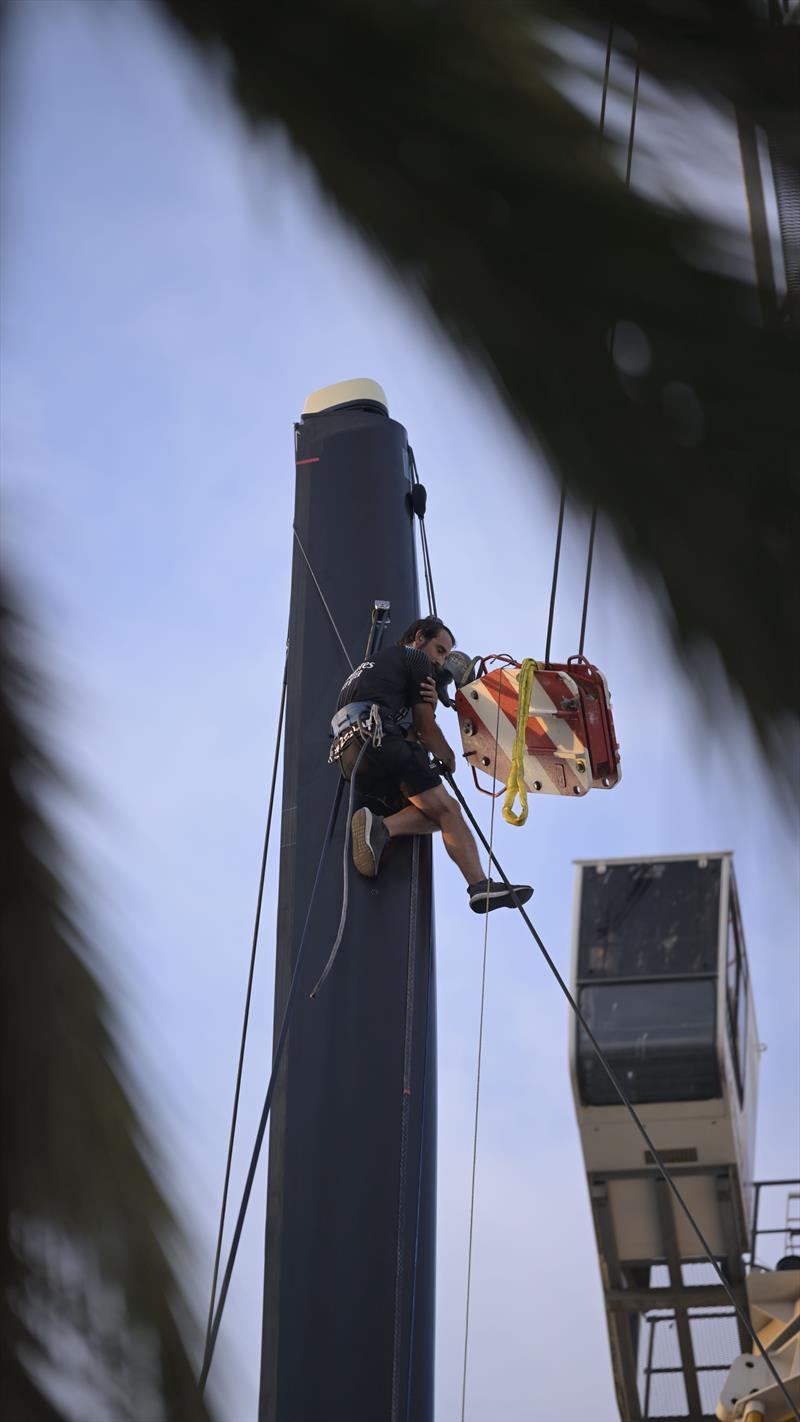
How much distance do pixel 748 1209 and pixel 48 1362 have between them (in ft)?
62.3

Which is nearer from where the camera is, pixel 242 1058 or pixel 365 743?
pixel 242 1058

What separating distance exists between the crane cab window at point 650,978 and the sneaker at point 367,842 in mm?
11446

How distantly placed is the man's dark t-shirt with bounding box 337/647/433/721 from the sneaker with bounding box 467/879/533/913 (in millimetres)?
783

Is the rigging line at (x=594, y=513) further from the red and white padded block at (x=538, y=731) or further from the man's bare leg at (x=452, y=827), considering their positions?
the man's bare leg at (x=452, y=827)

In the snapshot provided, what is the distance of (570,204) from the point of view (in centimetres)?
125

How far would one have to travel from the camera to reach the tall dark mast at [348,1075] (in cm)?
614

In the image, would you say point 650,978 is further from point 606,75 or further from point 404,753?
point 606,75

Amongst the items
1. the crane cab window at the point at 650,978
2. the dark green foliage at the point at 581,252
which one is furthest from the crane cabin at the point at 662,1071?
the dark green foliage at the point at 581,252

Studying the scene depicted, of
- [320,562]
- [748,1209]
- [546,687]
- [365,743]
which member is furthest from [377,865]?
[748,1209]

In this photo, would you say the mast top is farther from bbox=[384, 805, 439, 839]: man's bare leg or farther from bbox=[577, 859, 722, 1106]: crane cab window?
bbox=[577, 859, 722, 1106]: crane cab window

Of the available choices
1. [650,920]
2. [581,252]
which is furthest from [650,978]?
[581,252]

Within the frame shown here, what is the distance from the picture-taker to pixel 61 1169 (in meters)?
1.18

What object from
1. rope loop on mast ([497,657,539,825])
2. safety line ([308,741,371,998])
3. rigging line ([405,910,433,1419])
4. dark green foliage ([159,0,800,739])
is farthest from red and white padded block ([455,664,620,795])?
dark green foliage ([159,0,800,739])

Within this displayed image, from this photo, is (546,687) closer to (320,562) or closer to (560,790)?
(560,790)
